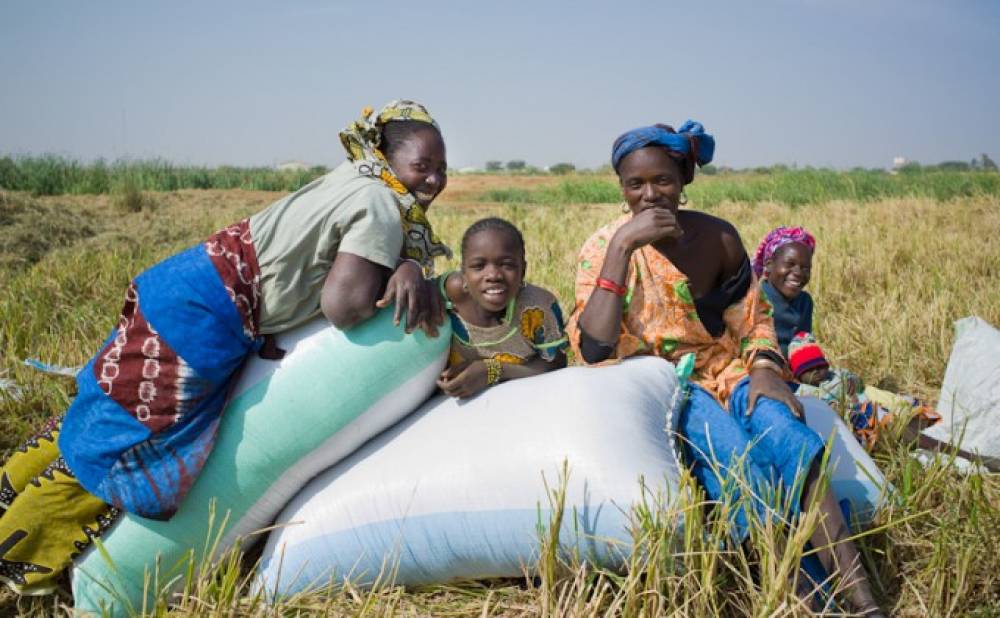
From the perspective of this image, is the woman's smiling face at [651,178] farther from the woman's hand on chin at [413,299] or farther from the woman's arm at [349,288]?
the woman's arm at [349,288]

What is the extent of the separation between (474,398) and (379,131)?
0.85m

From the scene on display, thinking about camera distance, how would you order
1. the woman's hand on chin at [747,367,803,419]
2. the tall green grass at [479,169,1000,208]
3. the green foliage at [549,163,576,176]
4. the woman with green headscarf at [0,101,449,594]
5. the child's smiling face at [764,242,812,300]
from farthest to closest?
1. the green foliage at [549,163,576,176]
2. the tall green grass at [479,169,1000,208]
3. the child's smiling face at [764,242,812,300]
4. the woman's hand on chin at [747,367,803,419]
5. the woman with green headscarf at [0,101,449,594]

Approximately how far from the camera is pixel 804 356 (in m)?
3.13

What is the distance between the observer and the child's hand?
2.06 meters

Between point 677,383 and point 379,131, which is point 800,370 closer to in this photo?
point 677,383

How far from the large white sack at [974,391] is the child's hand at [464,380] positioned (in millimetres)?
1729

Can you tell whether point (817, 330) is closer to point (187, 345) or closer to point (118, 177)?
point (187, 345)

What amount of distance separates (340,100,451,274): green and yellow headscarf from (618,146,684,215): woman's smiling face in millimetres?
597

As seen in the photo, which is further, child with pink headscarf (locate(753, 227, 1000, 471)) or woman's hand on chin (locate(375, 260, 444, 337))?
child with pink headscarf (locate(753, 227, 1000, 471))

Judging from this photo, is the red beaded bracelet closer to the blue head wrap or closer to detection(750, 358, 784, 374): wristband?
the blue head wrap

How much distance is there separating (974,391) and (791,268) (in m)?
0.91

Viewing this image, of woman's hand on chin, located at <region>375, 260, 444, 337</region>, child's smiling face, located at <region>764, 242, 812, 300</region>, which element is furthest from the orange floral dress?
child's smiling face, located at <region>764, 242, 812, 300</region>

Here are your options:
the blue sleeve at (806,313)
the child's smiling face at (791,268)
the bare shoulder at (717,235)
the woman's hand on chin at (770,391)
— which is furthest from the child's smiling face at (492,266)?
the blue sleeve at (806,313)

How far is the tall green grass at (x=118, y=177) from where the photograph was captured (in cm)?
1349
